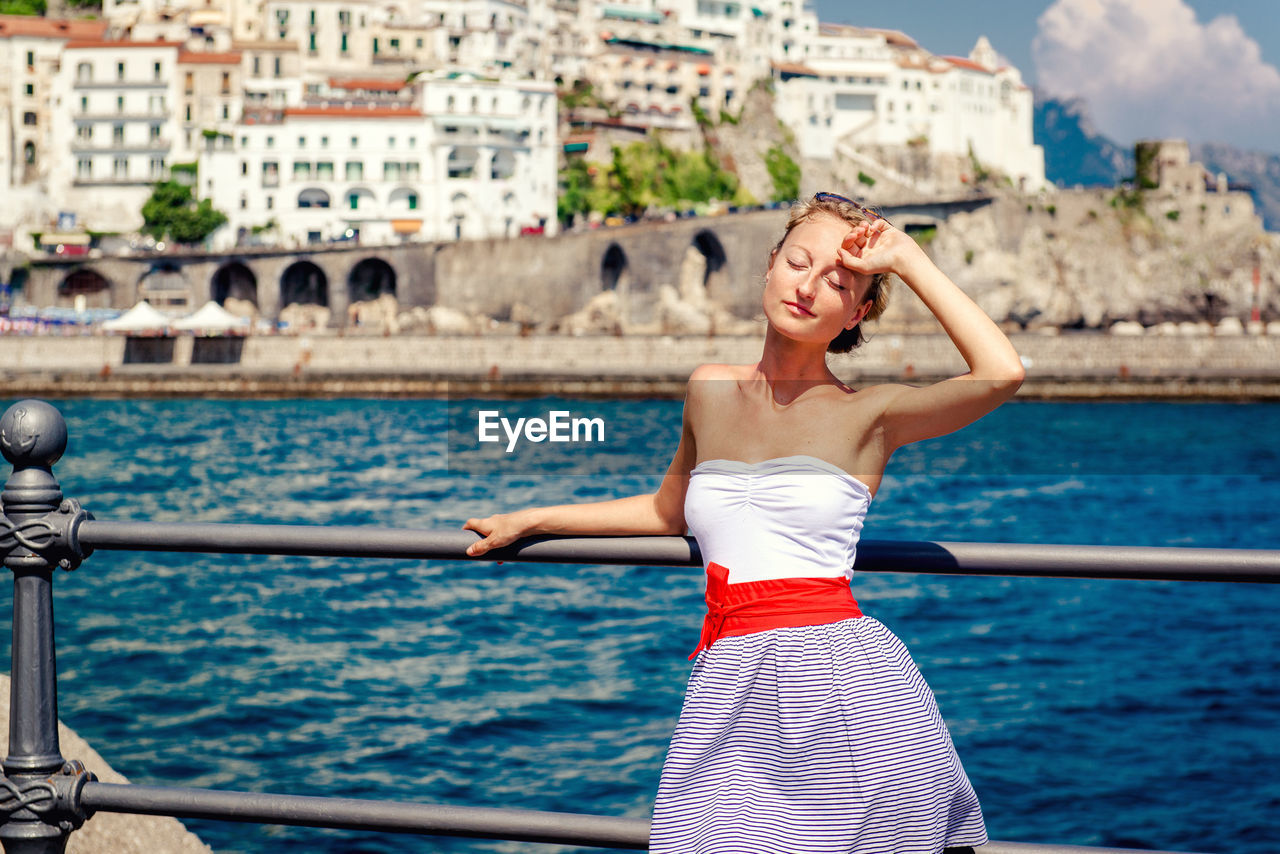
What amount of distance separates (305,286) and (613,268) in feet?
42.0

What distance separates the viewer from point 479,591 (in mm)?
16250

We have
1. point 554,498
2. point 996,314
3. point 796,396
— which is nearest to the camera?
point 796,396

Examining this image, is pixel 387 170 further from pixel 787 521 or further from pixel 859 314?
pixel 787 521

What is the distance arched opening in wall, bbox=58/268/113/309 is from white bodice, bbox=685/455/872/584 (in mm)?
55905

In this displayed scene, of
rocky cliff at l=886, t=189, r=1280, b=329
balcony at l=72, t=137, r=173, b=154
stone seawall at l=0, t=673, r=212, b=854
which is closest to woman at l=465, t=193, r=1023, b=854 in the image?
stone seawall at l=0, t=673, r=212, b=854

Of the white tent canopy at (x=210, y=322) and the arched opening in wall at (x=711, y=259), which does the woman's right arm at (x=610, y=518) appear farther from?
the arched opening in wall at (x=711, y=259)

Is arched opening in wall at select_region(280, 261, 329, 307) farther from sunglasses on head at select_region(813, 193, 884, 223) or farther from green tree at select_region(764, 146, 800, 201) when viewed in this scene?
sunglasses on head at select_region(813, 193, 884, 223)

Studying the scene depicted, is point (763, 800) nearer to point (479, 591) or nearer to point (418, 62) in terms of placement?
point (479, 591)

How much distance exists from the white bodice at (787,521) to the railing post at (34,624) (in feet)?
3.26

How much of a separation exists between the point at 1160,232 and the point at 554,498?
2105 inches

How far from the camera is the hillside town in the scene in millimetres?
58812

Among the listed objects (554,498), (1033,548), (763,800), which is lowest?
(554,498)

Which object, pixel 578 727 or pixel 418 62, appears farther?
pixel 418 62

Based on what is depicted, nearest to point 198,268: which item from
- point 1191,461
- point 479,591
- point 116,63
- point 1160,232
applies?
point 116,63
